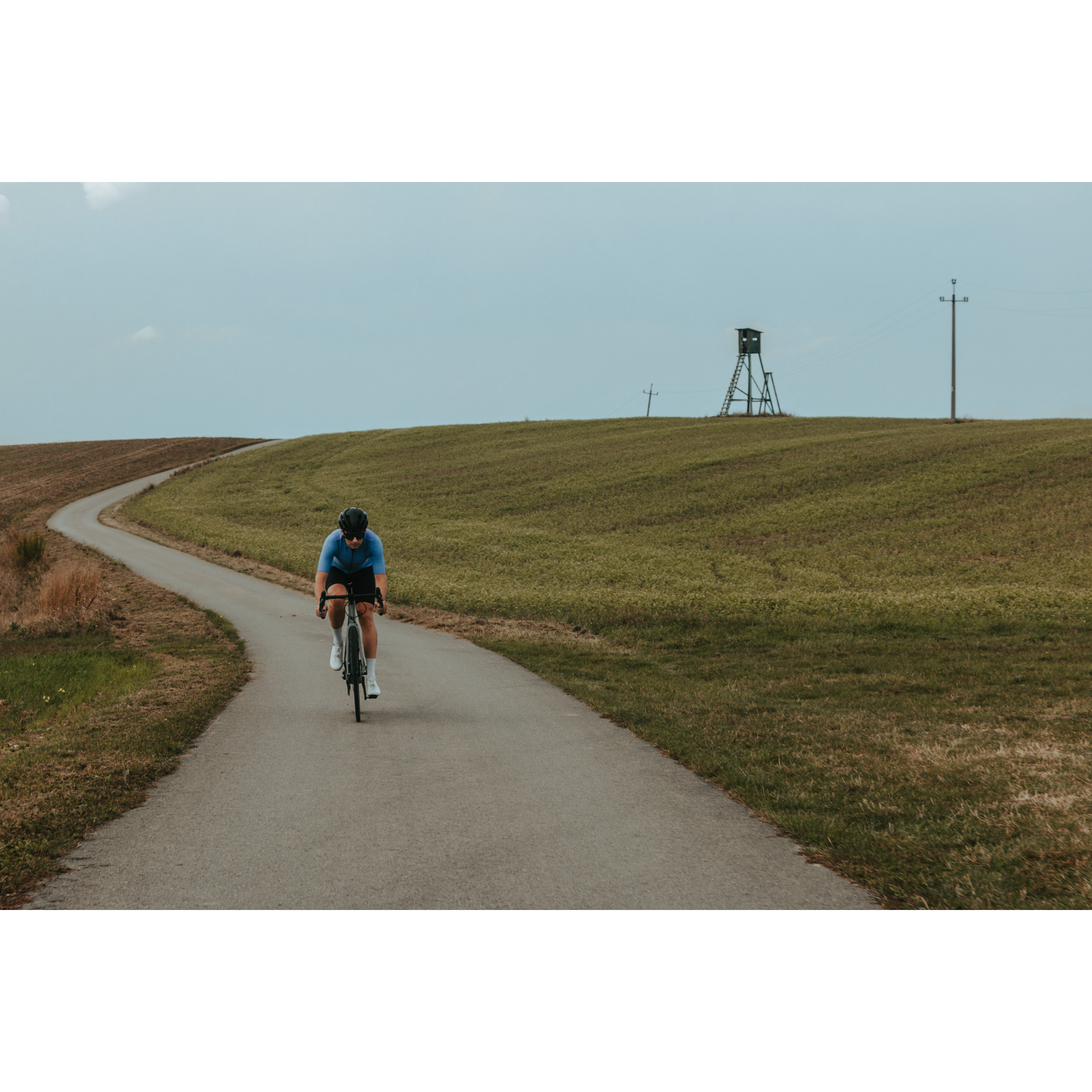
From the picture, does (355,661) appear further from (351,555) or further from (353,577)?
(351,555)

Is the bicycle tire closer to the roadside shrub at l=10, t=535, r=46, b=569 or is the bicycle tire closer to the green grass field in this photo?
the green grass field

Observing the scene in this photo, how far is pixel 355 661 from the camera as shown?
34.2 ft

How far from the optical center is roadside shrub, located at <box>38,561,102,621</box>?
20219mm

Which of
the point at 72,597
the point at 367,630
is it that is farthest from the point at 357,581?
the point at 72,597

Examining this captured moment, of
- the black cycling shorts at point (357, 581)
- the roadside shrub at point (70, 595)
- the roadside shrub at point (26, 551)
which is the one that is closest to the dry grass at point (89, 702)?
the roadside shrub at point (70, 595)

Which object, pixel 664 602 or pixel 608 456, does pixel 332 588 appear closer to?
pixel 664 602

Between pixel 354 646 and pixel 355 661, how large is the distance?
18 centimetres

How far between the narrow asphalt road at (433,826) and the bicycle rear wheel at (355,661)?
32 cm

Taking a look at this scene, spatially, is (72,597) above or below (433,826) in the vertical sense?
above

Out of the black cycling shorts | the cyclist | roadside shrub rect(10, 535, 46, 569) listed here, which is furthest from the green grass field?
roadside shrub rect(10, 535, 46, 569)

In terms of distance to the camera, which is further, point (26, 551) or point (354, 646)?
point (26, 551)

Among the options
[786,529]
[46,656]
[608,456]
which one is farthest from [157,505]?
[46,656]

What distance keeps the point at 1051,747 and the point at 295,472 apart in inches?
2389

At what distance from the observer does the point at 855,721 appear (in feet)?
34.3
